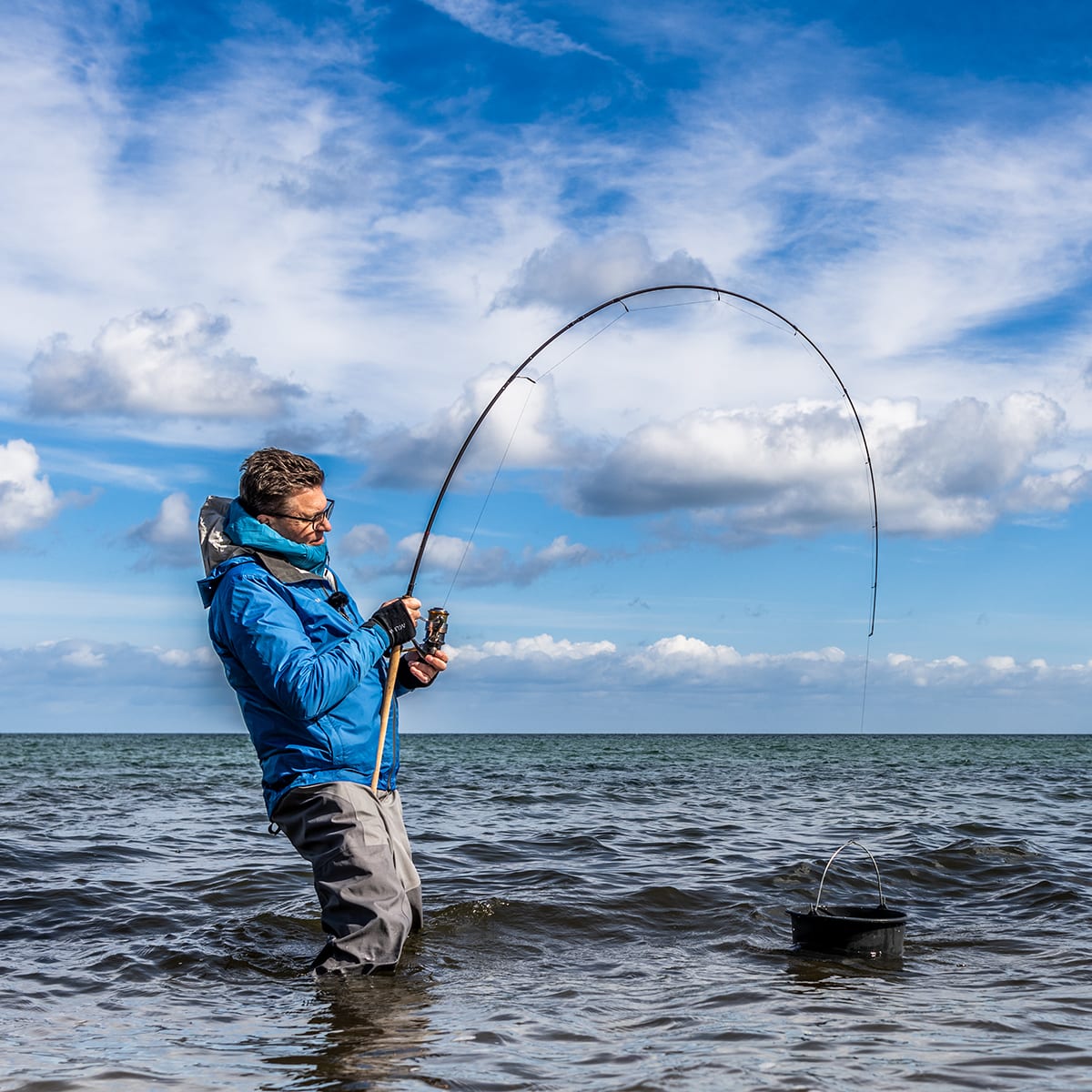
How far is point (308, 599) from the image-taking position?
4559 mm

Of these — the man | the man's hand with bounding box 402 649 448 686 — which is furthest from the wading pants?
the man's hand with bounding box 402 649 448 686

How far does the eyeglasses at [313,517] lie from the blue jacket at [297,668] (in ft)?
0.59

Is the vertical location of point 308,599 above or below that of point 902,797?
above

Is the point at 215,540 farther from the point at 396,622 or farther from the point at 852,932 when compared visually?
the point at 852,932

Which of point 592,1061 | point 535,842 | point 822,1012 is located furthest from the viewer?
point 535,842

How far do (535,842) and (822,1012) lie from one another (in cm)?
645

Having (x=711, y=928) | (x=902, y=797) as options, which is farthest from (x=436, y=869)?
(x=902, y=797)

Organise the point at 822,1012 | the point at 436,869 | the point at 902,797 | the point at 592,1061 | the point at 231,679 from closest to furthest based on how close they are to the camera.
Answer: the point at 592,1061
the point at 231,679
the point at 822,1012
the point at 436,869
the point at 902,797

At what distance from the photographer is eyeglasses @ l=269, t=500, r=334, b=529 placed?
457 centimetres

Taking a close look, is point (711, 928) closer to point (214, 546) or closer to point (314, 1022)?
point (314, 1022)

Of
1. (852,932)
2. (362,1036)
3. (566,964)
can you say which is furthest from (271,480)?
(852,932)

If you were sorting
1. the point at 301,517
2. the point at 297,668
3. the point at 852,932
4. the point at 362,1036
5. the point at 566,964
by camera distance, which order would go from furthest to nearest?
the point at 566,964 < the point at 852,932 < the point at 301,517 < the point at 362,1036 < the point at 297,668

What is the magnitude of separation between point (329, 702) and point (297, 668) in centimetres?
19

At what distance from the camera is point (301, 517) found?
15.1ft
